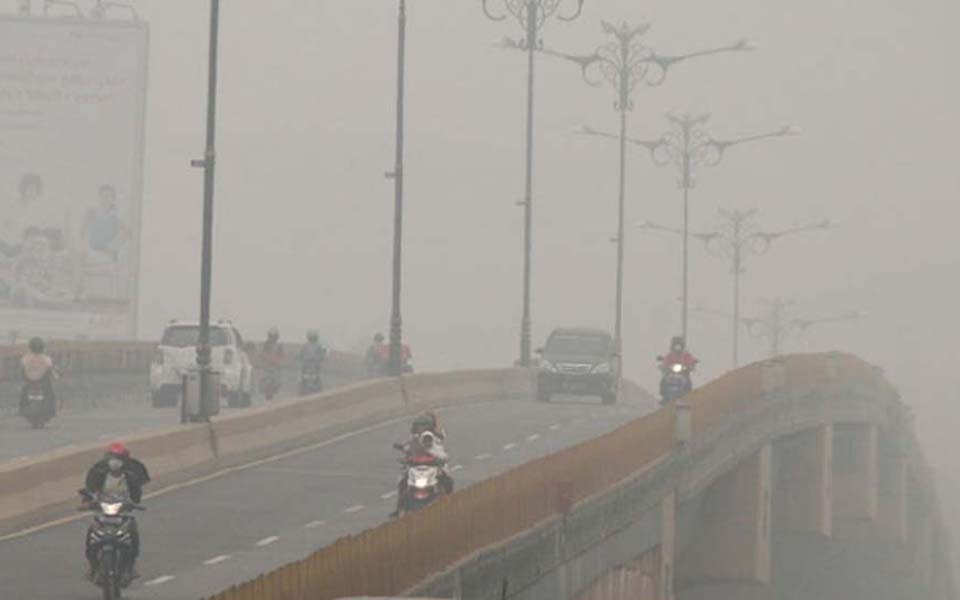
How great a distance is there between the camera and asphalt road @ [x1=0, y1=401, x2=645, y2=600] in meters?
26.7

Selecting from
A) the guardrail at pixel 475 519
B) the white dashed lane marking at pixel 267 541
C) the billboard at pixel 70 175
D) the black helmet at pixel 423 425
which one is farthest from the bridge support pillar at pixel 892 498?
the black helmet at pixel 423 425

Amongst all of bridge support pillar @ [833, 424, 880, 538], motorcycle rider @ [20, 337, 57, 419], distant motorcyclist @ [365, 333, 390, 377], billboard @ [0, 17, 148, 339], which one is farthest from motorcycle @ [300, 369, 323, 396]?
billboard @ [0, 17, 148, 339]

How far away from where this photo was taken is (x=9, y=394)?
57.8 m

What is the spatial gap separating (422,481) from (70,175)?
62140 mm

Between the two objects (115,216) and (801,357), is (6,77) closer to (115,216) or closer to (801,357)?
(115,216)

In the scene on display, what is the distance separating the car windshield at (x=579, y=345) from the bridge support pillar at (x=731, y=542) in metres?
16.4

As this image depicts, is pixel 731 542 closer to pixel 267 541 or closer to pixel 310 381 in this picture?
pixel 310 381

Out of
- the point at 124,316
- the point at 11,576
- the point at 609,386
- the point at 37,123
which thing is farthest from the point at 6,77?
the point at 11,576

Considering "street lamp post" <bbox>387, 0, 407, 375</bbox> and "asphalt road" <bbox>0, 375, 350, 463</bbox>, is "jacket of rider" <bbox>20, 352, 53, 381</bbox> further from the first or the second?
"street lamp post" <bbox>387, 0, 407, 375</bbox>

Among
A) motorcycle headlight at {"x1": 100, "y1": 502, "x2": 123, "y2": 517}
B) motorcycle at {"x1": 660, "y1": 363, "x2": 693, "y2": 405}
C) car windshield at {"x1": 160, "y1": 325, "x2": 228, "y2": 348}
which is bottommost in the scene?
motorcycle headlight at {"x1": 100, "y1": 502, "x2": 123, "y2": 517}

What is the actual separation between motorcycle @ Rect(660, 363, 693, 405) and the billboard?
33140 mm

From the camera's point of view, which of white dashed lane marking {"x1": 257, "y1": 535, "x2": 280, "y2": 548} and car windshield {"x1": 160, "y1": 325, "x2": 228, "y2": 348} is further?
car windshield {"x1": 160, "y1": 325, "x2": 228, "y2": 348}

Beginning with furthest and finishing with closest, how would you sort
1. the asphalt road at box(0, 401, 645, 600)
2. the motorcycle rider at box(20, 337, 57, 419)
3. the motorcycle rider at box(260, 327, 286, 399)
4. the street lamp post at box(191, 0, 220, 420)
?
the motorcycle rider at box(260, 327, 286, 399)
the motorcycle rider at box(20, 337, 57, 419)
the street lamp post at box(191, 0, 220, 420)
the asphalt road at box(0, 401, 645, 600)

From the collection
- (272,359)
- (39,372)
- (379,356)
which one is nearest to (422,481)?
(39,372)
